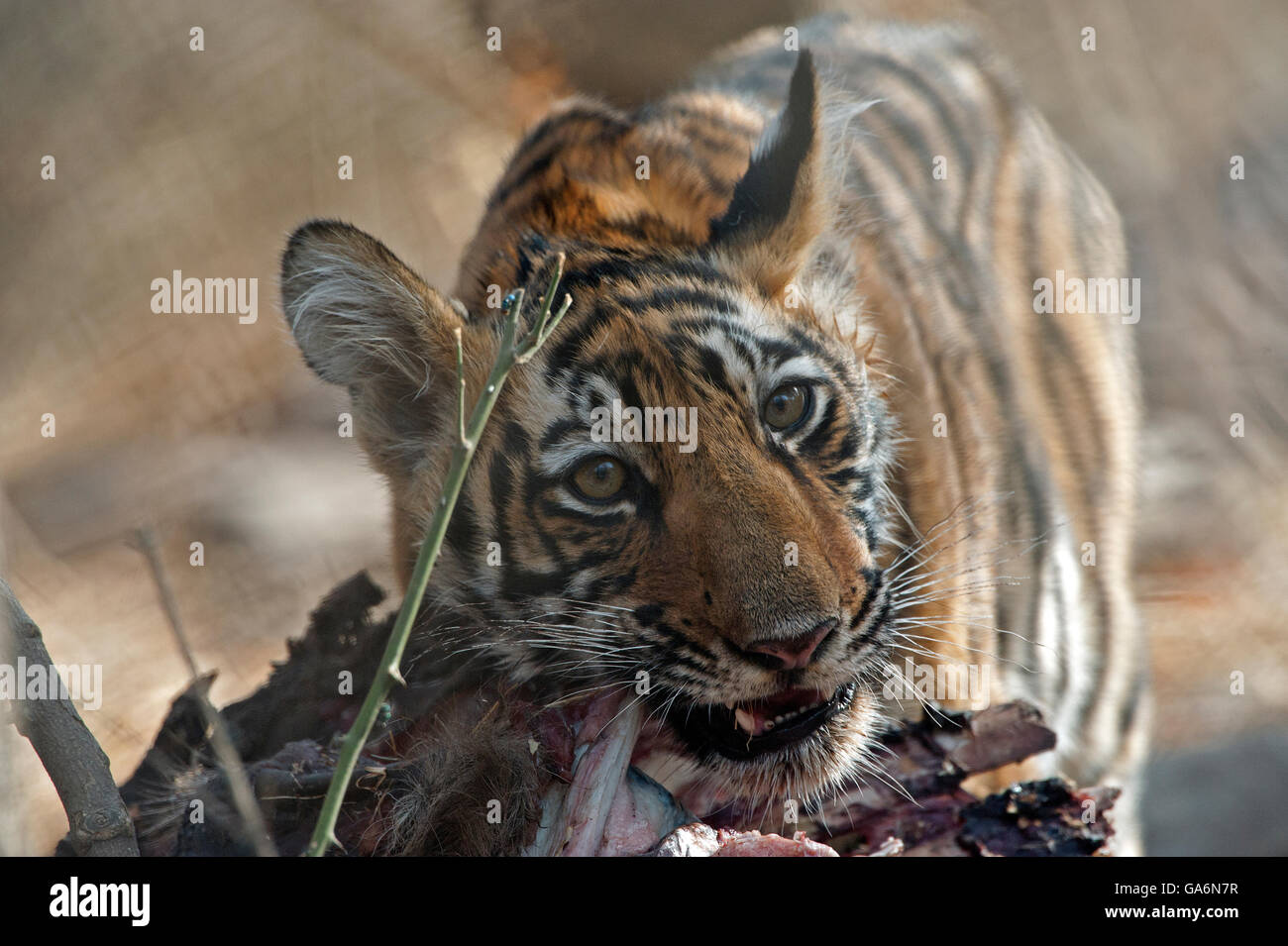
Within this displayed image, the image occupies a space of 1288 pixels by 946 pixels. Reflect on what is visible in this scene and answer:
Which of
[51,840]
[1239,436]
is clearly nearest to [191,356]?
[51,840]

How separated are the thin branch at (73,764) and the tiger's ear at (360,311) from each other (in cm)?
74

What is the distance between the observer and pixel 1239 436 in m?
4.70

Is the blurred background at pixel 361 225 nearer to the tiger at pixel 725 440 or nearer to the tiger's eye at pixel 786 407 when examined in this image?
the tiger at pixel 725 440

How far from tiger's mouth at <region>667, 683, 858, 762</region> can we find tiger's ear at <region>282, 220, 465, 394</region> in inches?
32.1

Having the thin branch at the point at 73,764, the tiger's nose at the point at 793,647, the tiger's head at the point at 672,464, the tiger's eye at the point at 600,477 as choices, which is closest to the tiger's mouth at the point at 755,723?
the tiger's head at the point at 672,464

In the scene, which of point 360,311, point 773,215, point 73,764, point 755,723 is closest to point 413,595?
point 73,764

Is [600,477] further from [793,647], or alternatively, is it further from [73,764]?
[73,764]

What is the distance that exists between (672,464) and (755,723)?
48cm

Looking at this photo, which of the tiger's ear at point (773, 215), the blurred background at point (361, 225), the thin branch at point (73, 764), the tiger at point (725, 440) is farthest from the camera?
the blurred background at point (361, 225)

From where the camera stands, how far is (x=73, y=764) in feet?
5.05

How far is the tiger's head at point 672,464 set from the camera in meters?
1.79

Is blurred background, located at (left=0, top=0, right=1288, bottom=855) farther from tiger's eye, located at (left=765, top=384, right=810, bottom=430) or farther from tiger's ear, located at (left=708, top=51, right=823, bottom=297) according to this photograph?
tiger's eye, located at (left=765, top=384, right=810, bottom=430)
